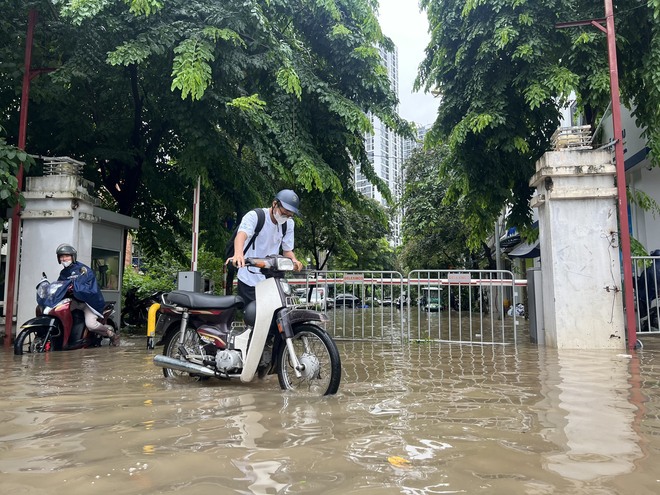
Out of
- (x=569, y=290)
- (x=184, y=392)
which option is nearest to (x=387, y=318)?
(x=569, y=290)

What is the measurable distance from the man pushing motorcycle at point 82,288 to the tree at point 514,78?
6.71 metres

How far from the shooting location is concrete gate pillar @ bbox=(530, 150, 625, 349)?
7039 mm

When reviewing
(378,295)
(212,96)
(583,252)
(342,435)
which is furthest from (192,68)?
(583,252)

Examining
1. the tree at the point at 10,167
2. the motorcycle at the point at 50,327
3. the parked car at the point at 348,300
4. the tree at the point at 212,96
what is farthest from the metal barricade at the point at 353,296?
the tree at the point at 10,167

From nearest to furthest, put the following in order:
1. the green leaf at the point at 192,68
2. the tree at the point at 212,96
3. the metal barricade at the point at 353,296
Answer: the green leaf at the point at 192,68 → the tree at the point at 212,96 → the metal barricade at the point at 353,296

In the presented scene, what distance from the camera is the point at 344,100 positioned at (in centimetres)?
873

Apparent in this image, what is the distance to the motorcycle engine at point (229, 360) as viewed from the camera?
4.26 m

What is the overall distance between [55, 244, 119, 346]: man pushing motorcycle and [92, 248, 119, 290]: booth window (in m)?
1.61

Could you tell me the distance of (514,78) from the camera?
966 cm

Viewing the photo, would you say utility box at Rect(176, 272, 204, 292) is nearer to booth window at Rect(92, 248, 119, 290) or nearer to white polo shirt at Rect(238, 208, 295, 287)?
booth window at Rect(92, 248, 119, 290)

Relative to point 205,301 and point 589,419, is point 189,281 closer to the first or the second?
point 205,301

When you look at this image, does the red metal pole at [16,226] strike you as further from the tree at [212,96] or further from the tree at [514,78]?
the tree at [514,78]

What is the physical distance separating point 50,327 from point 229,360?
4.00 meters

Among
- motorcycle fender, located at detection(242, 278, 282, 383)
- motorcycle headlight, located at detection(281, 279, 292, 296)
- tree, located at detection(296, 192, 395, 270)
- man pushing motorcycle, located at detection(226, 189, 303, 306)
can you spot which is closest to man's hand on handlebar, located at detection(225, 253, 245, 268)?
man pushing motorcycle, located at detection(226, 189, 303, 306)
